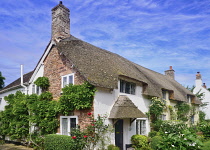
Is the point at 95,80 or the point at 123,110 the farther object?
the point at 123,110

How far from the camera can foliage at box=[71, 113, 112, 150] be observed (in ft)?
36.2

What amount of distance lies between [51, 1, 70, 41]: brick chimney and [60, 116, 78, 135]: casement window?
18.6 feet

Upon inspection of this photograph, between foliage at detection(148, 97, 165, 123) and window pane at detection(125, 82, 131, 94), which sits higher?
window pane at detection(125, 82, 131, 94)

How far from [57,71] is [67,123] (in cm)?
369

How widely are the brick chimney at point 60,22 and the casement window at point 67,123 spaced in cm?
566

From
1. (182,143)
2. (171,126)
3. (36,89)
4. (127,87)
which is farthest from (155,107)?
(36,89)

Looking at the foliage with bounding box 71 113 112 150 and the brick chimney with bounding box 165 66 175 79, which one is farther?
the brick chimney with bounding box 165 66 175 79

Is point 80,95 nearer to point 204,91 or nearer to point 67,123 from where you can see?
point 67,123

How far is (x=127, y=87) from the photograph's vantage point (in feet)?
48.2

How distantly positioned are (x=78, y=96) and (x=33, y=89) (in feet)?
21.7

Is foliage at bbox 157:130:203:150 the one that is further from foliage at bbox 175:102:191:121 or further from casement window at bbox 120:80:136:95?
foliage at bbox 175:102:191:121

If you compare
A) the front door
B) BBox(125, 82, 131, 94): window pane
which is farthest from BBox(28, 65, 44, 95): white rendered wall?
the front door

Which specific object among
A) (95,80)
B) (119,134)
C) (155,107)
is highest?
(95,80)

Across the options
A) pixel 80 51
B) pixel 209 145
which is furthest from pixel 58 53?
pixel 209 145
